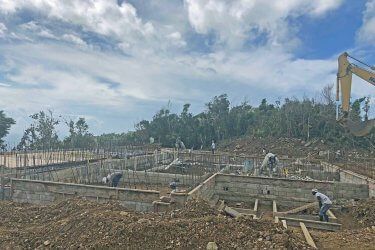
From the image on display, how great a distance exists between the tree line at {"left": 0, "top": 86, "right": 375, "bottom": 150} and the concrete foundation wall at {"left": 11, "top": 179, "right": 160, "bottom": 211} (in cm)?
1646

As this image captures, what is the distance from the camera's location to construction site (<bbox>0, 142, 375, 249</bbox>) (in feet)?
18.0

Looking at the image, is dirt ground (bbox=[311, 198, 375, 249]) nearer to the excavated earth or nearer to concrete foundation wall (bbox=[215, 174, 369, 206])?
the excavated earth

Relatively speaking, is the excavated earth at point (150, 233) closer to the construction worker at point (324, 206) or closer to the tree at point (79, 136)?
the construction worker at point (324, 206)

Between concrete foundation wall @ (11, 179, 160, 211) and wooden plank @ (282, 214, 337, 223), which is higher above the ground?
concrete foundation wall @ (11, 179, 160, 211)

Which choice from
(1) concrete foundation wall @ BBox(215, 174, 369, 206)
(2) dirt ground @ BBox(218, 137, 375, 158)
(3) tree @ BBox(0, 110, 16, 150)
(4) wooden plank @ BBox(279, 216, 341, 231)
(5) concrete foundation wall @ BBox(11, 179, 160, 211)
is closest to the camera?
(4) wooden plank @ BBox(279, 216, 341, 231)

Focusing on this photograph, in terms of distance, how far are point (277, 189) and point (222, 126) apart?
24.7m

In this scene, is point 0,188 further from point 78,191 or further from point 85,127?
point 85,127

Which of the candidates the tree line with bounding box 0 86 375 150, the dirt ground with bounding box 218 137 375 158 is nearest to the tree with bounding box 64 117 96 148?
the tree line with bounding box 0 86 375 150

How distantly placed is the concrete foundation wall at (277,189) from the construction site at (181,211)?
0.03 metres

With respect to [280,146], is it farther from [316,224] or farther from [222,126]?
[316,224]

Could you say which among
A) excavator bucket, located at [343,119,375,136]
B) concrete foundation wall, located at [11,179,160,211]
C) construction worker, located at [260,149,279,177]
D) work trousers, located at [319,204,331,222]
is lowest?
work trousers, located at [319,204,331,222]

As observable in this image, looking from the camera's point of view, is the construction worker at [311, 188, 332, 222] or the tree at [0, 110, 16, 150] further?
the tree at [0, 110, 16, 150]

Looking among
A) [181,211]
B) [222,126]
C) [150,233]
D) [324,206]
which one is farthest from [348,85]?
[222,126]

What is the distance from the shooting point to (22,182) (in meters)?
9.60
